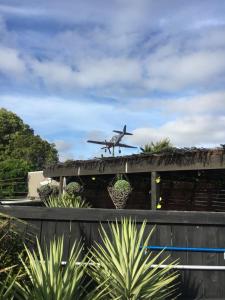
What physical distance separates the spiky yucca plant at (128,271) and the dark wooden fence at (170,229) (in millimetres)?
316

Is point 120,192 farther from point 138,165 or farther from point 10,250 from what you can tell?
point 10,250

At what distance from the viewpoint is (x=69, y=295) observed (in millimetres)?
3473

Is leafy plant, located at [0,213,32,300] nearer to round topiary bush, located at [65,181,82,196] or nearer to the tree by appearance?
round topiary bush, located at [65,181,82,196]

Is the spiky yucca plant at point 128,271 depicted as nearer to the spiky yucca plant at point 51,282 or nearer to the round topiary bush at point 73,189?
the spiky yucca plant at point 51,282

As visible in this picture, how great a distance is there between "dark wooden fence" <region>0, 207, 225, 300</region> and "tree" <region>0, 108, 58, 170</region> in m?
31.7

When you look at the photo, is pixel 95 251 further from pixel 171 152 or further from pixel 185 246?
pixel 171 152

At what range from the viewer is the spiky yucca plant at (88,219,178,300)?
403 centimetres

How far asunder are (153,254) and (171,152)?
245 centimetres

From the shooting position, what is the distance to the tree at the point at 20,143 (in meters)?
37.5

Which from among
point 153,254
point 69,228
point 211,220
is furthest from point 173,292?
point 69,228

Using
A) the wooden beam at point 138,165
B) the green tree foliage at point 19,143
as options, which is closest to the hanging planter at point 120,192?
the wooden beam at point 138,165

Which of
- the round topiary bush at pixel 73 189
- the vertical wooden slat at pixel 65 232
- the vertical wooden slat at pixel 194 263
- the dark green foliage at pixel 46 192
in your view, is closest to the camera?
the vertical wooden slat at pixel 194 263

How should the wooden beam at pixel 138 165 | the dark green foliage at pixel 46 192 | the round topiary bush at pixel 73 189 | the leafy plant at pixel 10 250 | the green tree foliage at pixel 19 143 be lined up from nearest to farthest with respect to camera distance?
the leafy plant at pixel 10 250
the wooden beam at pixel 138 165
the round topiary bush at pixel 73 189
the dark green foliage at pixel 46 192
the green tree foliage at pixel 19 143

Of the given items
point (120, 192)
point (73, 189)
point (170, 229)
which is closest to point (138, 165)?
point (120, 192)
